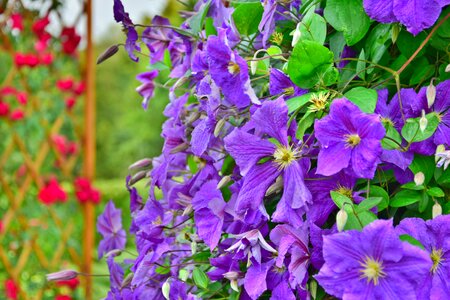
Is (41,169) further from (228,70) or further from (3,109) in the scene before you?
(228,70)

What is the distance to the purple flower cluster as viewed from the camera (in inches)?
21.5

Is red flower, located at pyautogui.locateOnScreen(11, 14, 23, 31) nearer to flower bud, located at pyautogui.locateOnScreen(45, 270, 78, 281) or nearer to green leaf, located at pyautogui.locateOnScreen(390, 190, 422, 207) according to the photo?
flower bud, located at pyautogui.locateOnScreen(45, 270, 78, 281)

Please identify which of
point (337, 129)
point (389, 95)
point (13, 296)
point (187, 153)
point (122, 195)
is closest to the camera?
point (337, 129)

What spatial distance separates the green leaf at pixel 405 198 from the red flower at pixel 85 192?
8.49 ft

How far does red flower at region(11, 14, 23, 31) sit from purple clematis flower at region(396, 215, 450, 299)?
2.72m

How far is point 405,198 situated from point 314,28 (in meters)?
0.21

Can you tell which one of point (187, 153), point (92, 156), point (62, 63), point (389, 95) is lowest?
point (92, 156)

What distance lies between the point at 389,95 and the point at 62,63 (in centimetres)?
281

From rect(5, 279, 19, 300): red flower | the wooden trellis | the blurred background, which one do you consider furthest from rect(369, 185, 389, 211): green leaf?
rect(5, 279, 19, 300): red flower

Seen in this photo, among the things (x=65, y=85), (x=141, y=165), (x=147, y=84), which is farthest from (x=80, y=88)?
(x=141, y=165)

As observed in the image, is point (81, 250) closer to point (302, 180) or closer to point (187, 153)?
point (187, 153)

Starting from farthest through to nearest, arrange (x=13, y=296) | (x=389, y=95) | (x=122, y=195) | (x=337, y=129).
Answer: (x=122, y=195), (x=13, y=296), (x=389, y=95), (x=337, y=129)

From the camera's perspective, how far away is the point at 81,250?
3336 mm

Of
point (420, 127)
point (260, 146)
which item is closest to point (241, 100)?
point (260, 146)
